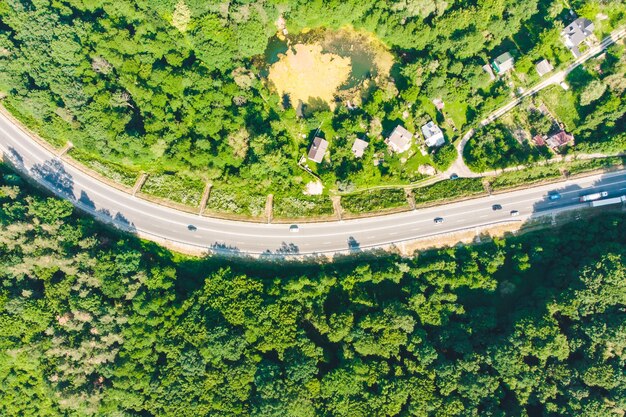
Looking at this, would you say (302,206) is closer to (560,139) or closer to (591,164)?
(560,139)

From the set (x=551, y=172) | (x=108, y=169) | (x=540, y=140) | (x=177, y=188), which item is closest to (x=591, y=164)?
(x=551, y=172)

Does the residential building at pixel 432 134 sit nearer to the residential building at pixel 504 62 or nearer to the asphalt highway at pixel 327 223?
the asphalt highway at pixel 327 223

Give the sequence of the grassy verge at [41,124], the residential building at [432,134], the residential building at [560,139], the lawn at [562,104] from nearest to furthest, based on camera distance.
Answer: the grassy verge at [41,124] → the residential building at [560,139] → the residential building at [432,134] → the lawn at [562,104]

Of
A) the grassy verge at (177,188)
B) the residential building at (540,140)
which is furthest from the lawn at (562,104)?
the grassy verge at (177,188)

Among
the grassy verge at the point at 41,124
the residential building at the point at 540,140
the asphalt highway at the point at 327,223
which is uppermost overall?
the residential building at the point at 540,140

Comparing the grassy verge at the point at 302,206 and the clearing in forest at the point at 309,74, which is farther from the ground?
the clearing in forest at the point at 309,74

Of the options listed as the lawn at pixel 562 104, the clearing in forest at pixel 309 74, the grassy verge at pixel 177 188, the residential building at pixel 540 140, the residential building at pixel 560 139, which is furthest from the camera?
the clearing in forest at pixel 309 74
